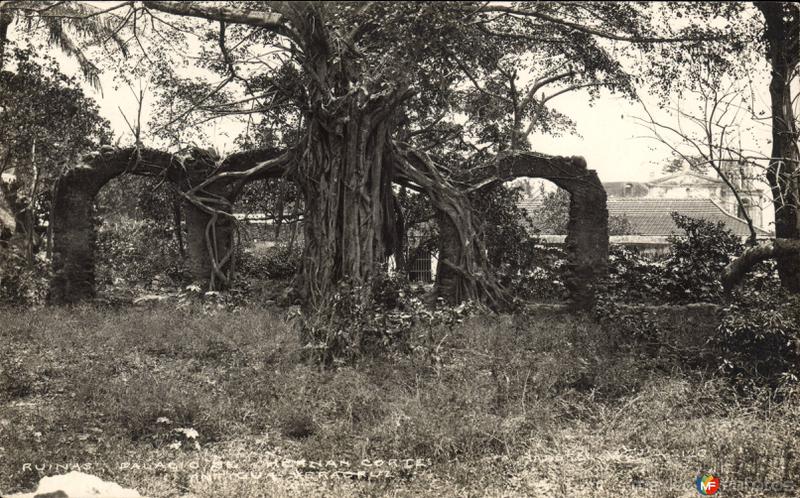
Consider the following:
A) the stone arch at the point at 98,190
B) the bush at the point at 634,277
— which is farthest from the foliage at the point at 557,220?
the stone arch at the point at 98,190

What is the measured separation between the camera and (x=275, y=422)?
234 inches

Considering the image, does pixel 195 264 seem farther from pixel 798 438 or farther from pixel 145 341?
pixel 798 438

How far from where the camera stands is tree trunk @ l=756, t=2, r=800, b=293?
8.87m

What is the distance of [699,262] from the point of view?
1457 cm

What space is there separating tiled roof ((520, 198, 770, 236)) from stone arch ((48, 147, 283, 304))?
1757 centimetres

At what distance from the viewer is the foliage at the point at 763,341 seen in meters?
6.62

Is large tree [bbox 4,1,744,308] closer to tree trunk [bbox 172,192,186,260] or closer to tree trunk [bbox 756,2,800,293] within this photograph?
tree trunk [bbox 756,2,800,293]

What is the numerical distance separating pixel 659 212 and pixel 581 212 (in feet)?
66.1

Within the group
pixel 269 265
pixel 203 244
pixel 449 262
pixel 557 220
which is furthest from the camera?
pixel 557 220

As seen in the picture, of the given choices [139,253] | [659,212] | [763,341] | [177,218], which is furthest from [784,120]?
[659,212]

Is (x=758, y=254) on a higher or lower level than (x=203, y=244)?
lower

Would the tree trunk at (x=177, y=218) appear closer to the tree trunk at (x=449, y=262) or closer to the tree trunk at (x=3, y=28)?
the tree trunk at (x=3, y=28)

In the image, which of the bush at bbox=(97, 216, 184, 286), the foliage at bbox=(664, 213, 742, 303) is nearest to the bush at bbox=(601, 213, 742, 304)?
the foliage at bbox=(664, 213, 742, 303)

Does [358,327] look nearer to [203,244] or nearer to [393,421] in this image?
[393,421]
